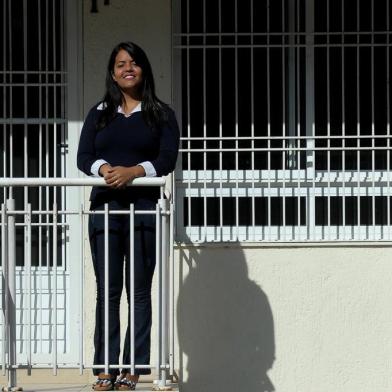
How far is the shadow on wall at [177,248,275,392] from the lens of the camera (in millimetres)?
7766

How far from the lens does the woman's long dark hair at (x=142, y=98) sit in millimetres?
6430

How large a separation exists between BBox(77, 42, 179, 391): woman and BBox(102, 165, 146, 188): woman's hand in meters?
0.04

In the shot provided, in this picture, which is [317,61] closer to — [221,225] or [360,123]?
[360,123]

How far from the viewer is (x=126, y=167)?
630 centimetres

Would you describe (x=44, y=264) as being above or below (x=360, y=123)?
below

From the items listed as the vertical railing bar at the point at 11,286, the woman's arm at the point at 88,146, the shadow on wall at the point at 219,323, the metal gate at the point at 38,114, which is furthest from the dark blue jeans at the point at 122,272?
the metal gate at the point at 38,114

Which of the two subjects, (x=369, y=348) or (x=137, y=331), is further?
(x=369, y=348)

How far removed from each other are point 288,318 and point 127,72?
2260 millimetres

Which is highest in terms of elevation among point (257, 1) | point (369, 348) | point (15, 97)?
point (257, 1)

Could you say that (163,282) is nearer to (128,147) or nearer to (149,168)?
(149,168)

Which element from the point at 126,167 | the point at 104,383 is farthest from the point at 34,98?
the point at 104,383

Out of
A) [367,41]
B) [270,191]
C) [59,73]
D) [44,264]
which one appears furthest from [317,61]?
[44,264]

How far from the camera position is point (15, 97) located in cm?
805

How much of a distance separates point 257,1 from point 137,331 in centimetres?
281
